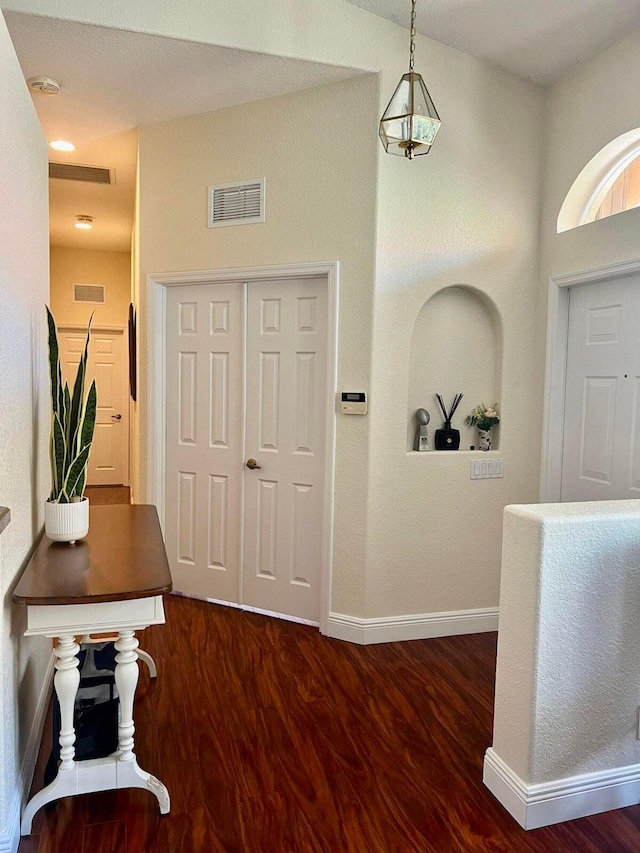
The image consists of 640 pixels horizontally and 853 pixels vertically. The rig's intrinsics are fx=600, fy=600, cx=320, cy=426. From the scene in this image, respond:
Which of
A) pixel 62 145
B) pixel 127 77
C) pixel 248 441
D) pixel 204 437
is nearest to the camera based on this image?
pixel 127 77

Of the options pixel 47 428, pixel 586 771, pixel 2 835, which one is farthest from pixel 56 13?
pixel 586 771

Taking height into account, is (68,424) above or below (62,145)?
below

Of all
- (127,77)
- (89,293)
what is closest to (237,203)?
(127,77)

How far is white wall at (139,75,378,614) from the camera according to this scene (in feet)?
10.3

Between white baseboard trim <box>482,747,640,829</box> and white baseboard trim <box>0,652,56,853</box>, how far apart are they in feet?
4.97

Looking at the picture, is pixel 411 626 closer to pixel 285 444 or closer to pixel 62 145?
pixel 285 444

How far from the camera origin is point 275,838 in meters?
1.85

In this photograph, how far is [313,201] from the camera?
3242 mm

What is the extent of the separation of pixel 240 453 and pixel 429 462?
3.72 ft

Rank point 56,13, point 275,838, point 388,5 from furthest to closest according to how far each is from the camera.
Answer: point 388,5
point 56,13
point 275,838

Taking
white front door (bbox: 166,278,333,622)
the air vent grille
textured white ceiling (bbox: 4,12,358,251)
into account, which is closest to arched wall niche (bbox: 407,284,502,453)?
white front door (bbox: 166,278,333,622)

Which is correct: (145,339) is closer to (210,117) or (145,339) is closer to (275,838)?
(210,117)

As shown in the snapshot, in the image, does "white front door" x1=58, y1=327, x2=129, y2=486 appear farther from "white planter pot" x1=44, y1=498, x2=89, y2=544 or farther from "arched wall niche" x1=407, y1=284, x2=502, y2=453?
"white planter pot" x1=44, y1=498, x2=89, y2=544

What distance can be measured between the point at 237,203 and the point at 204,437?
140 centimetres
